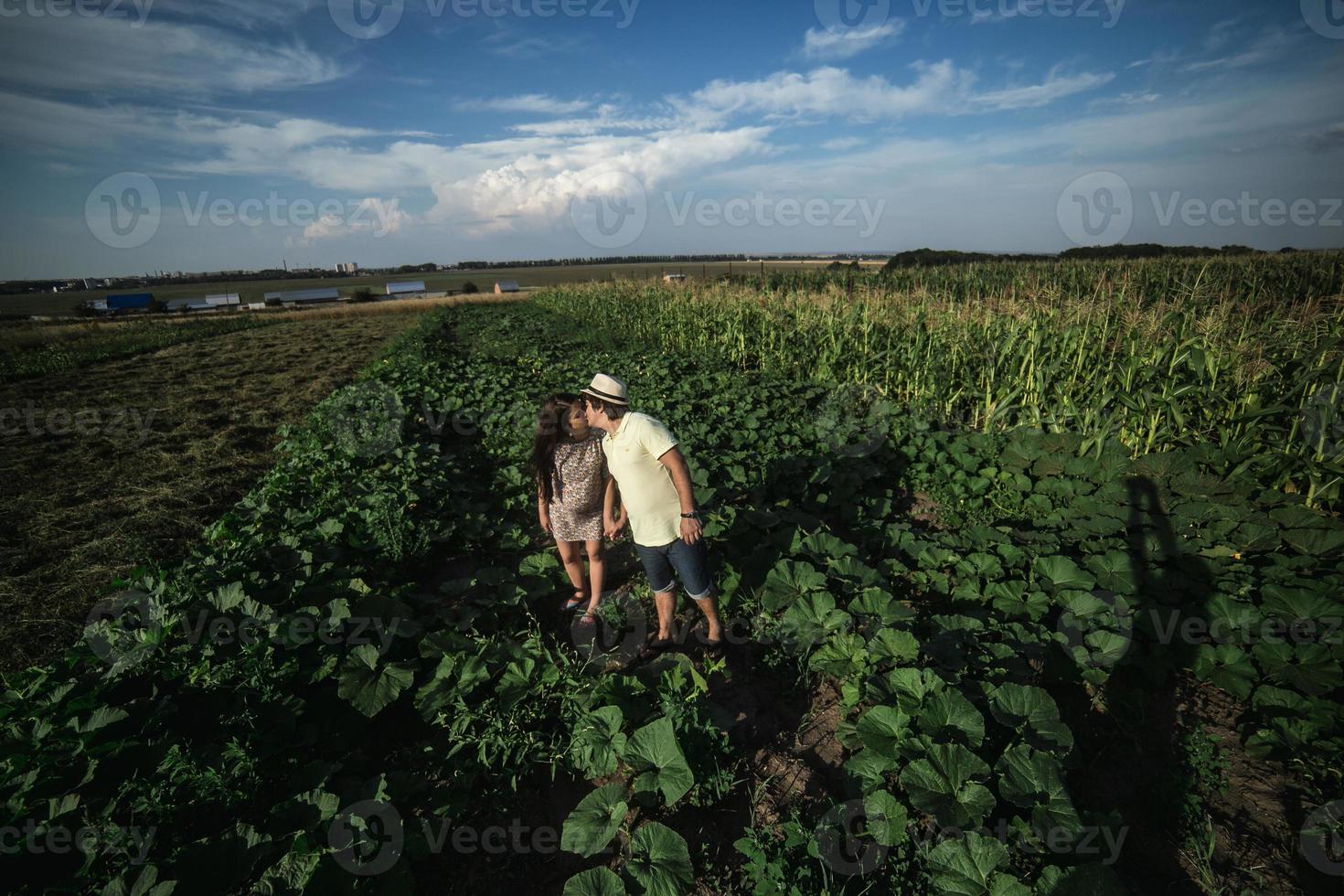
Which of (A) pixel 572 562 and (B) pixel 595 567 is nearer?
(B) pixel 595 567

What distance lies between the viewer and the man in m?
3.03

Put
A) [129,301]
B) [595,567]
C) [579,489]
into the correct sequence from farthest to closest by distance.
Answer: [129,301] < [595,567] < [579,489]

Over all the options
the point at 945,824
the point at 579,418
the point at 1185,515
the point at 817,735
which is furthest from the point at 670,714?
the point at 1185,515

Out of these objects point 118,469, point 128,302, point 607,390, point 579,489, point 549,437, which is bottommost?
point 118,469

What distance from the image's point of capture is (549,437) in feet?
11.5

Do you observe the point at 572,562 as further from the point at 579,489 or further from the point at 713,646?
the point at 713,646

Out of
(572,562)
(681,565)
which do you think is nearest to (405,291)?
(572,562)

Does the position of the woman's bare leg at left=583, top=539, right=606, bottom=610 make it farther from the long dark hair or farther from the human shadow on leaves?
the human shadow on leaves

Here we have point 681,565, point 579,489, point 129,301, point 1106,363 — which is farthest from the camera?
point 129,301

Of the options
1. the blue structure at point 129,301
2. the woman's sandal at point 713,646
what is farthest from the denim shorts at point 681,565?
the blue structure at point 129,301

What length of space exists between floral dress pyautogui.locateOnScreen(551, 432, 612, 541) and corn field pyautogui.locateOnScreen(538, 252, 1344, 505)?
16.6 feet

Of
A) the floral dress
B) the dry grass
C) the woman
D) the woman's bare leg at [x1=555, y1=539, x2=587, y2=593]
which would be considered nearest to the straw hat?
the woman

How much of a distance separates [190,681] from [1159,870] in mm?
4777

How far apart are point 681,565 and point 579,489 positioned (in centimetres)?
97
